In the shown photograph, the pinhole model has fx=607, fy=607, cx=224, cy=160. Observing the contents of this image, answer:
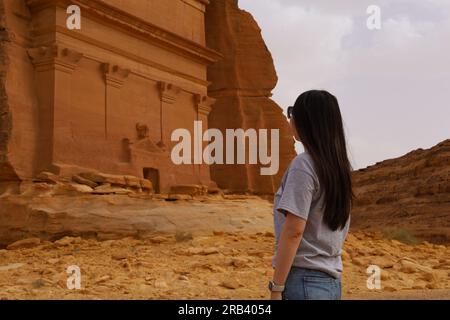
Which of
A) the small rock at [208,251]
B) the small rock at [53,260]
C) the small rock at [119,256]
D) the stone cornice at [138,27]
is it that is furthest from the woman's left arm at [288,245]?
the stone cornice at [138,27]

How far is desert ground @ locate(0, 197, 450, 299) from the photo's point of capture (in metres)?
8.59

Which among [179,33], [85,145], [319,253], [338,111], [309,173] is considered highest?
[179,33]

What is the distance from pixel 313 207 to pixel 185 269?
7168 mm

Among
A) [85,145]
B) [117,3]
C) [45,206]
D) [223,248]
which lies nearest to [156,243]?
[223,248]

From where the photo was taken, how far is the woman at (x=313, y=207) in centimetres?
301

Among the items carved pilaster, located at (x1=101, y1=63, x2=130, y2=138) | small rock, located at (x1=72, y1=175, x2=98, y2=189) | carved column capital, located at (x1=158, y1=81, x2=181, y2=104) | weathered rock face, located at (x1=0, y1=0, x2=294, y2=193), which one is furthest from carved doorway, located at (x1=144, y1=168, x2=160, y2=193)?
small rock, located at (x1=72, y1=175, x2=98, y2=189)

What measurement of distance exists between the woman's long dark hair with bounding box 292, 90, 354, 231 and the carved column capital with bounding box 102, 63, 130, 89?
1522cm

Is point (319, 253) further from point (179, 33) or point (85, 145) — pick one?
point (179, 33)

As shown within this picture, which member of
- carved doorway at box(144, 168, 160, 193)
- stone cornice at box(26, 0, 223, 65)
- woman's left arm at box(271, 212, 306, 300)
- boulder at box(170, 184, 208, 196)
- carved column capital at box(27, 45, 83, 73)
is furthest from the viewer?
carved doorway at box(144, 168, 160, 193)

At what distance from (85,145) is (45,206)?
3.52 m

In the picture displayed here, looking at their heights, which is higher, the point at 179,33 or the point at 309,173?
the point at 179,33

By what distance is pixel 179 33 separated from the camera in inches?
858

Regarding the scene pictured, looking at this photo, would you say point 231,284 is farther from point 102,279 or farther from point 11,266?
point 11,266

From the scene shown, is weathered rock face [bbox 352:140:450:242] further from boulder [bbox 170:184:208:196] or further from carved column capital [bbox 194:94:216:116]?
carved column capital [bbox 194:94:216:116]
